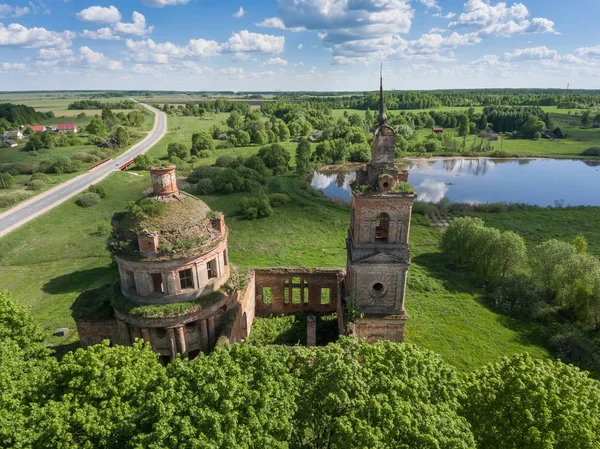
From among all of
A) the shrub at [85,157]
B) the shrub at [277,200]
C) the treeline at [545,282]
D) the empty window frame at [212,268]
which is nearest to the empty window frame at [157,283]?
the empty window frame at [212,268]

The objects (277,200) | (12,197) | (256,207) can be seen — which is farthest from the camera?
(277,200)

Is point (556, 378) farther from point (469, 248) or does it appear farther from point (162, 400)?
point (469, 248)

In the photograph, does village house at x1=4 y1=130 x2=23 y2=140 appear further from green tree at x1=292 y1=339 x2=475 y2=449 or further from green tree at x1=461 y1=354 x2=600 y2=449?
green tree at x1=461 y1=354 x2=600 y2=449

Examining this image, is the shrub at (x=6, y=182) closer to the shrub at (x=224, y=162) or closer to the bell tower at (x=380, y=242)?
the shrub at (x=224, y=162)

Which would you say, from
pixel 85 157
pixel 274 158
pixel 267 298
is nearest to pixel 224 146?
pixel 274 158

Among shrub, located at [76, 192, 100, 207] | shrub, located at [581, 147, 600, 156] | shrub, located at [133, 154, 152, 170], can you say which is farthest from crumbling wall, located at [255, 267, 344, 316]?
shrub, located at [581, 147, 600, 156]

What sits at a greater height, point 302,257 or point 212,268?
point 212,268

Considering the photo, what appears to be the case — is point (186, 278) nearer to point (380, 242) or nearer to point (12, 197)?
point (380, 242)
